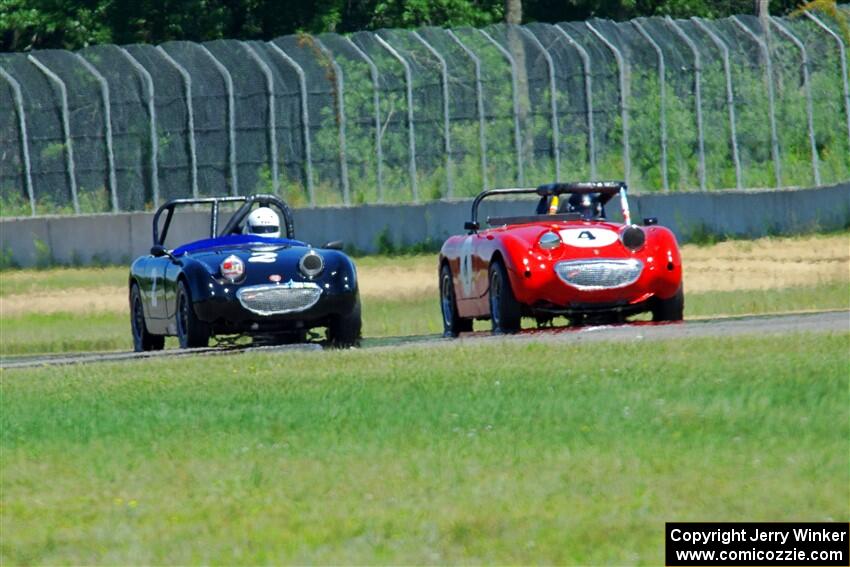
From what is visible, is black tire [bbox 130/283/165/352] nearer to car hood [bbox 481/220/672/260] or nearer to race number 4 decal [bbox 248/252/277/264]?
race number 4 decal [bbox 248/252/277/264]

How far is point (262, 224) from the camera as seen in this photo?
1812 cm

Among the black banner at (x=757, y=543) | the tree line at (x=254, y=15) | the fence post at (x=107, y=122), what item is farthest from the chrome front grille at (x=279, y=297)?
the tree line at (x=254, y=15)

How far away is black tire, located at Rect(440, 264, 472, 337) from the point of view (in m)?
18.5

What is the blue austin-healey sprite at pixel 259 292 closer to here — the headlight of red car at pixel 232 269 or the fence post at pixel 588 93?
the headlight of red car at pixel 232 269

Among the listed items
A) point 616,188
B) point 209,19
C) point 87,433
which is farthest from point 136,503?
point 209,19

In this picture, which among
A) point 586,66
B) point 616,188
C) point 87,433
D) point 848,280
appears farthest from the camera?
point 586,66

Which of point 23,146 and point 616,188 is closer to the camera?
point 616,188

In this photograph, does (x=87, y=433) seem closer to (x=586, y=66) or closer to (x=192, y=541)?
(x=192, y=541)

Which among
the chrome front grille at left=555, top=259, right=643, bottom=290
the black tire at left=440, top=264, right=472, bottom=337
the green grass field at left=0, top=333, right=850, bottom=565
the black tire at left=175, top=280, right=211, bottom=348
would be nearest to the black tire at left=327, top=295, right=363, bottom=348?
the black tire at left=175, top=280, right=211, bottom=348

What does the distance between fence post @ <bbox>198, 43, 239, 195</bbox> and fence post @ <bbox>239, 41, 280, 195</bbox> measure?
484mm

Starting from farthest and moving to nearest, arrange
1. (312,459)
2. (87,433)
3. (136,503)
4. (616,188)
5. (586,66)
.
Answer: (586,66) < (616,188) < (87,433) < (312,459) < (136,503)

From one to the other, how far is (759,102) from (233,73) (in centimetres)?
816

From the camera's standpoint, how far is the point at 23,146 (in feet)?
103

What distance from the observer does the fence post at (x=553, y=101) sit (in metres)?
30.9
